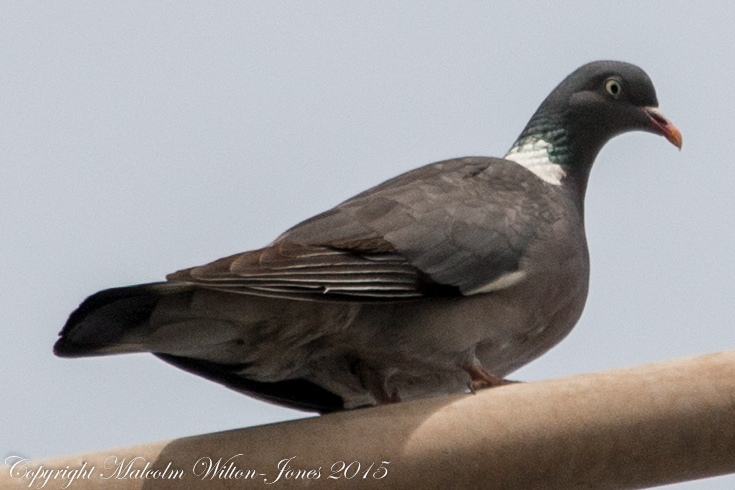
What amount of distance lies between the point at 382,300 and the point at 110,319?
683mm

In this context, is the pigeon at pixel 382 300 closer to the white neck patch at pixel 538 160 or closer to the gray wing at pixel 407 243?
the gray wing at pixel 407 243

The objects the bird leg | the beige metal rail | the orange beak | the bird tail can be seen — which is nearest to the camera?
the beige metal rail

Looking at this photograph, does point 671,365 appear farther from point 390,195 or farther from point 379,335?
point 390,195

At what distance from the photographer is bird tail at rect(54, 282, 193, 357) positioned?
2812 millimetres

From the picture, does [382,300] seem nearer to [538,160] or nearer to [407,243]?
[407,243]

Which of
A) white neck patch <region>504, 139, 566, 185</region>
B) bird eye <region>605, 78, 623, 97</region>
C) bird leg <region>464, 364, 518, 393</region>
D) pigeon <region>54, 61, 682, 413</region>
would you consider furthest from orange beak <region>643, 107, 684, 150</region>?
bird leg <region>464, 364, 518, 393</region>

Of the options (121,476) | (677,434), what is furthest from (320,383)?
(677,434)

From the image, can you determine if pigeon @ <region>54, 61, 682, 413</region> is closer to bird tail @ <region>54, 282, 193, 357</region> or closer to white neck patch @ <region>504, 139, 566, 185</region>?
bird tail @ <region>54, 282, 193, 357</region>

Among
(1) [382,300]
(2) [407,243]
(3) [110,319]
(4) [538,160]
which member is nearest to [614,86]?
(4) [538,160]

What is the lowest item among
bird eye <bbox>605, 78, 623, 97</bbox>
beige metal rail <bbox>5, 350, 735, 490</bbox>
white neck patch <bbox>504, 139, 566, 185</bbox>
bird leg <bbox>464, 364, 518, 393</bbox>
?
bird leg <bbox>464, 364, 518, 393</bbox>

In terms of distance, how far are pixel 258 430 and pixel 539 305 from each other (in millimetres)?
1114

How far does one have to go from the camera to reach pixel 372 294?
3039mm

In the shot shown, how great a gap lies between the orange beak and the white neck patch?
17.0 inches

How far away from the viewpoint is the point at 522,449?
7.79 ft
